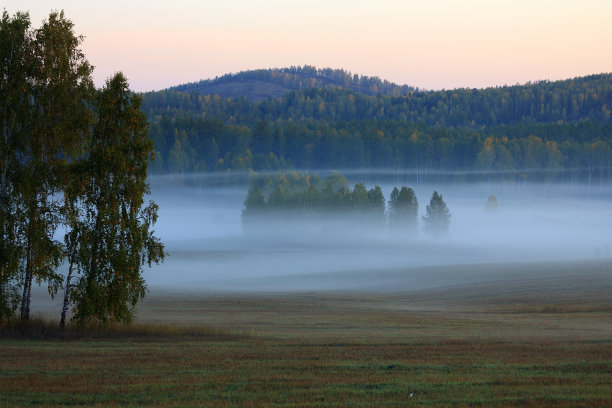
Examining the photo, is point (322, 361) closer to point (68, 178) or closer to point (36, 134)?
point (68, 178)

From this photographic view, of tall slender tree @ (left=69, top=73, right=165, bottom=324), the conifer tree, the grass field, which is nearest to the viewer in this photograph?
the grass field

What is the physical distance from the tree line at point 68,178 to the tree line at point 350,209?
357ft

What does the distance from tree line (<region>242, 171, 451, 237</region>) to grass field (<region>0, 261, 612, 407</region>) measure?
9725cm

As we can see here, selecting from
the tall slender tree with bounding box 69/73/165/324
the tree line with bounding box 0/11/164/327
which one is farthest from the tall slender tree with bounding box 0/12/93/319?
the tall slender tree with bounding box 69/73/165/324

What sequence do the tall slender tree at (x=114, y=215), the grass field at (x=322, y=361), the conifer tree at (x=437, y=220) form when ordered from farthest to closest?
the conifer tree at (x=437, y=220) → the tall slender tree at (x=114, y=215) → the grass field at (x=322, y=361)

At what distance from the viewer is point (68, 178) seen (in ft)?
95.5

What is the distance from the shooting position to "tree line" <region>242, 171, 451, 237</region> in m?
136

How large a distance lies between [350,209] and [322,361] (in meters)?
123

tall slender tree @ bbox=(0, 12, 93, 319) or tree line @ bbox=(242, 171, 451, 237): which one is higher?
tall slender tree @ bbox=(0, 12, 93, 319)

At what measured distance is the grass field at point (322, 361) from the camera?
16344mm

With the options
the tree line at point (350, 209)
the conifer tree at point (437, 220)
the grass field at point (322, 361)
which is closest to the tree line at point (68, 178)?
the grass field at point (322, 361)

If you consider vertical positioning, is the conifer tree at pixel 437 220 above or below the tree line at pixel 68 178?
below

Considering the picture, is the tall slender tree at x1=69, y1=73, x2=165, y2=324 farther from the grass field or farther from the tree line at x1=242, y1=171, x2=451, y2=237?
the tree line at x1=242, y1=171, x2=451, y2=237

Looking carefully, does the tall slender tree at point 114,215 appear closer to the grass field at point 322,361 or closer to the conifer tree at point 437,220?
the grass field at point 322,361
